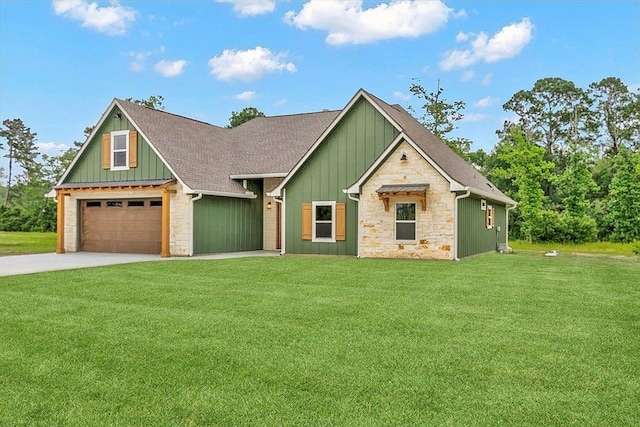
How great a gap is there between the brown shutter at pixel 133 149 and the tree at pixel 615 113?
132 ft

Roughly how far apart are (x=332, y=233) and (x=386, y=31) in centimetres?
1489

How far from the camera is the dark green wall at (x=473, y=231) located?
1529 cm

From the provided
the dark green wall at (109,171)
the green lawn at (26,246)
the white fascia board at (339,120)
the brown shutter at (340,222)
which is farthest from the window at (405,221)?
the green lawn at (26,246)

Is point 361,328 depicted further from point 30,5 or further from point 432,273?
point 30,5

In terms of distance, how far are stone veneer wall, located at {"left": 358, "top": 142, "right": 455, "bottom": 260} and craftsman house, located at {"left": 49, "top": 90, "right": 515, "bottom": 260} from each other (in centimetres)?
3

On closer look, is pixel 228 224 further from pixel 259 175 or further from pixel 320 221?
pixel 320 221

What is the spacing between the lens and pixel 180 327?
19.5 ft

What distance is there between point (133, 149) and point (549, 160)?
3331 cm

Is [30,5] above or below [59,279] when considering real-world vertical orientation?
above

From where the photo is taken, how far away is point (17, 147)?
5572 centimetres

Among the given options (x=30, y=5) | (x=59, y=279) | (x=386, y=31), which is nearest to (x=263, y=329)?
(x=59, y=279)

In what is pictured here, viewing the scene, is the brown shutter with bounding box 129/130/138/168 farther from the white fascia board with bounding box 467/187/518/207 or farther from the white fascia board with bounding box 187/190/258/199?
the white fascia board with bounding box 467/187/518/207

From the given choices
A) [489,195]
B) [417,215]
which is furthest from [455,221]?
[489,195]

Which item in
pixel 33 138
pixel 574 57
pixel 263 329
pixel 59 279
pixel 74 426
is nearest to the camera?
pixel 74 426
